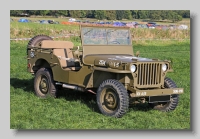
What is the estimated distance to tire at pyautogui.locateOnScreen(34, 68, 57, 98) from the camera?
9883 millimetres

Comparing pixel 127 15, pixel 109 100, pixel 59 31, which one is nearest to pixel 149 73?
pixel 109 100

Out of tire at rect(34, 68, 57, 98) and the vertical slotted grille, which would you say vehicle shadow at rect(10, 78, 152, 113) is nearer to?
tire at rect(34, 68, 57, 98)

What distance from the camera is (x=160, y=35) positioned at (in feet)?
112

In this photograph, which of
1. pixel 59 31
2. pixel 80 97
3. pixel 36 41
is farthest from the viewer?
pixel 59 31

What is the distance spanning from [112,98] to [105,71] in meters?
0.64

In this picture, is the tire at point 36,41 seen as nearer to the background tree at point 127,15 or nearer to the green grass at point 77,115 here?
the green grass at point 77,115

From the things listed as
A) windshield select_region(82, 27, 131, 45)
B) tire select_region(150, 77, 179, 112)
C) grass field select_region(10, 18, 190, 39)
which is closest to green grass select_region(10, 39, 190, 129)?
tire select_region(150, 77, 179, 112)

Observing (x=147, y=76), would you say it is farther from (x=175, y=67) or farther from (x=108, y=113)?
Answer: (x=175, y=67)

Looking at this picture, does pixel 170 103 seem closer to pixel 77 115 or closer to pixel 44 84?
pixel 77 115

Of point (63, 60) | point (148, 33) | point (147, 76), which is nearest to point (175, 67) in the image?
point (63, 60)

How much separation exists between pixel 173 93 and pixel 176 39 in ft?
84.6

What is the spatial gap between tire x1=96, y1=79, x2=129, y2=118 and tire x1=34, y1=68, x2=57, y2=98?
212 cm

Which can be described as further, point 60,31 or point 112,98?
point 60,31

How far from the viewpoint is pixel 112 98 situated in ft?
26.2
